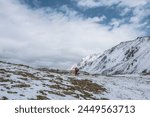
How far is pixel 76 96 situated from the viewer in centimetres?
3616

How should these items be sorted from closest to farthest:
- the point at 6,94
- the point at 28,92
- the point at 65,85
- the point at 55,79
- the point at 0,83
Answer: the point at 6,94, the point at 28,92, the point at 0,83, the point at 65,85, the point at 55,79

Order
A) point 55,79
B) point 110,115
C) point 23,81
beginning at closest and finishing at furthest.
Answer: point 110,115 < point 23,81 < point 55,79

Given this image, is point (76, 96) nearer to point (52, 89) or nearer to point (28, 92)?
point (52, 89)

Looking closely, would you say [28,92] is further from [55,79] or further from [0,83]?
[55,79]

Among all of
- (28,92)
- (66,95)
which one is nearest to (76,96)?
(66,95)

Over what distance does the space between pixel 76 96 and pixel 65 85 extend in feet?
22.3

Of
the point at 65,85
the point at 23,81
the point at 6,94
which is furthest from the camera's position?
the point at 65,85

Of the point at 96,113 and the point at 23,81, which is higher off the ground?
the point at 23,81

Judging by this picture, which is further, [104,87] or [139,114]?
[104,87]

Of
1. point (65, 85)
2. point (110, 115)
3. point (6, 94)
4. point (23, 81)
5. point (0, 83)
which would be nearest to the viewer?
point (110, 115)

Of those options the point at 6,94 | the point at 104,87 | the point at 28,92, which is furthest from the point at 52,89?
the point at 104,87

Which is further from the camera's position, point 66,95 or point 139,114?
point 66,95

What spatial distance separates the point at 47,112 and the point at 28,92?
9472mm

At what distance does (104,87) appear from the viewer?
1844 inches
